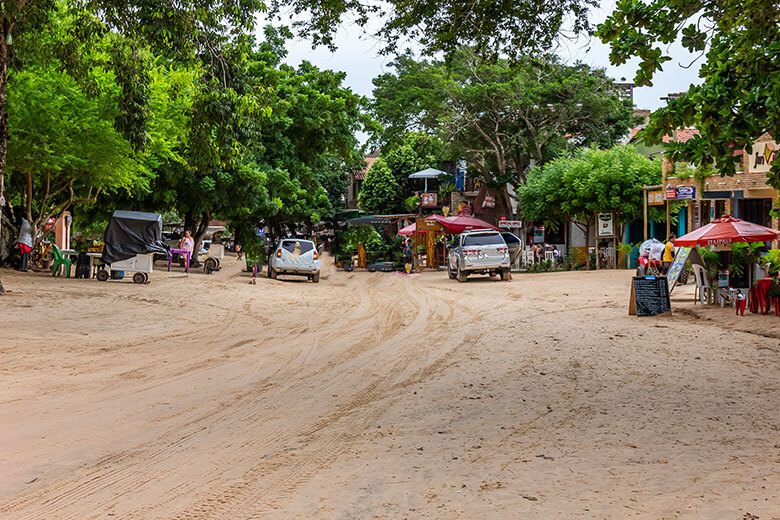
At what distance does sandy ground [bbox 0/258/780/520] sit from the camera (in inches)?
172

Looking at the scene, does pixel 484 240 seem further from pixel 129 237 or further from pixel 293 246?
pixel 129 237

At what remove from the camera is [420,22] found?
38.4ft

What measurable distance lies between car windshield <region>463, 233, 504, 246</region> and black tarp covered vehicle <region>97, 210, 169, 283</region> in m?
10.9

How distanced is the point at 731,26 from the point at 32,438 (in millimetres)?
7641

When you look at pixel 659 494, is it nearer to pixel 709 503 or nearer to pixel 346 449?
pixel 709 503

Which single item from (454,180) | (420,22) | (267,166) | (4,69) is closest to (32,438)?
(420,22)

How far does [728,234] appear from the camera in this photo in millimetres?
15359

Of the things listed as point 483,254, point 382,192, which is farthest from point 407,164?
point 483,254

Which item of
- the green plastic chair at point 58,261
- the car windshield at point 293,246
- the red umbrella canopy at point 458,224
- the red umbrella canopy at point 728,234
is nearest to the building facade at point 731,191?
the red umbrella canopy at point 728,234

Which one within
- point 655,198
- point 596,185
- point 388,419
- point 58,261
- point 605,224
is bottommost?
point 388,419

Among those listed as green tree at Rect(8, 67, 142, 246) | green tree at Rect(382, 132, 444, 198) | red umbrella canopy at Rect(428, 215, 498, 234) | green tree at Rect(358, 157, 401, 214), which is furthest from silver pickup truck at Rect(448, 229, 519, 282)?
green tree at Rect(358, 157, 401, 214)

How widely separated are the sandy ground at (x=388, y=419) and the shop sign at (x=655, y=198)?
490 inches

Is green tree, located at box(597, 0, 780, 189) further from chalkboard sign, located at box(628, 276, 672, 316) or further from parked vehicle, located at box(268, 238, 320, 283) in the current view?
parked vehicle, located at box(268, 238, 320, 283)

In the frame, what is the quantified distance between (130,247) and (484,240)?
12395mm
